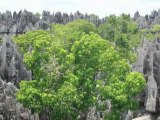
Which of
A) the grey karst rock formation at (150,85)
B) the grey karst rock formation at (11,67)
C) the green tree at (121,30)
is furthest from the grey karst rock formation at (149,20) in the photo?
the grey karst rock formation at (150,85)

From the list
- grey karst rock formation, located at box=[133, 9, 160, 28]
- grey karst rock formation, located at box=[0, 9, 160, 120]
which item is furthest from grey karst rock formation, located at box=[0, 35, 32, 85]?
grey karst rock formation, located at box=[133, 9, 160, 28]

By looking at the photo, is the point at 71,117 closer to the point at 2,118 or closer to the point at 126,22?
the point at 2,118

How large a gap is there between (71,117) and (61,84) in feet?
9.00

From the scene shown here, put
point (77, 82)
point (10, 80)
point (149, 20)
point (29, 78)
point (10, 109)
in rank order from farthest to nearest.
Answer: point (149, 20) → point (29, 78) → point (10, 80) → point (10, 109) → point (77, 82)

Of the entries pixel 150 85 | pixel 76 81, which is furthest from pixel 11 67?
pixel 76 81

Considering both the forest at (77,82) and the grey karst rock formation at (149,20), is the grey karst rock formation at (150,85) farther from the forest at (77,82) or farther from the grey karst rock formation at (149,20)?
the grey karst rock formation at (149,20)

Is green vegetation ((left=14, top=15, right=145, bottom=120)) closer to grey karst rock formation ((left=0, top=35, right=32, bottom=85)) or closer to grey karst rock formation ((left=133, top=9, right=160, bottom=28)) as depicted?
grey karst rock formation ((left=0, top=35, right=32, bottom=85))

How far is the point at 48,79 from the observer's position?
39.7m

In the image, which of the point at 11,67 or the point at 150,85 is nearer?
the point at 150,85

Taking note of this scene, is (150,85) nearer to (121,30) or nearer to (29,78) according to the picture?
(29,78)

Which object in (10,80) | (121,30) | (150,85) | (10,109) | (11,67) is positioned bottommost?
(10,109)

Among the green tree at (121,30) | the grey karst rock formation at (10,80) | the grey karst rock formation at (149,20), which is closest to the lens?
the grey karst rock formation at (10,80)

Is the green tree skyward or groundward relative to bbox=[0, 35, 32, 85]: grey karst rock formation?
skyward

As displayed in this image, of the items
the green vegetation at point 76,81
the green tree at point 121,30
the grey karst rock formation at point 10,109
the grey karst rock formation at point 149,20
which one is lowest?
the grey karst rock formation at point 10,109
